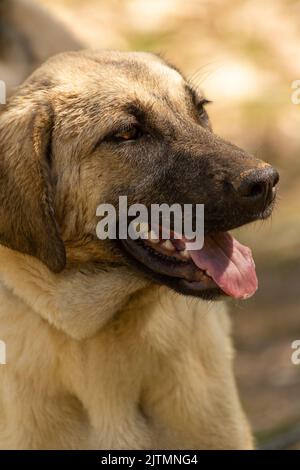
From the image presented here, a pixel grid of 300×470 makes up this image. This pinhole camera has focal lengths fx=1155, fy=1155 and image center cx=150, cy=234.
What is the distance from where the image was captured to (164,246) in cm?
412

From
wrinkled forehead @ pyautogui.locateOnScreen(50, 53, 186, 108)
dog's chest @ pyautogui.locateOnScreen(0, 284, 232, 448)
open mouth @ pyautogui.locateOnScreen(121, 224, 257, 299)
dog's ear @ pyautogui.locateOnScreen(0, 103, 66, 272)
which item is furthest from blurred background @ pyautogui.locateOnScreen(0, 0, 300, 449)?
dog's chest @ pyautogui.locateOnScreen(0, 284, 232, 448)

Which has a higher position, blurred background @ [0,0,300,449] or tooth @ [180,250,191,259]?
tooth @ [180,250,191,259]

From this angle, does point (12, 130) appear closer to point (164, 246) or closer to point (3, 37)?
point (164, 246)

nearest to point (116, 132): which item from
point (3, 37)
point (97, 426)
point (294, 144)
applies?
point (97, 426)

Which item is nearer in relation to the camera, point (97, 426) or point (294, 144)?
point (97, 426)

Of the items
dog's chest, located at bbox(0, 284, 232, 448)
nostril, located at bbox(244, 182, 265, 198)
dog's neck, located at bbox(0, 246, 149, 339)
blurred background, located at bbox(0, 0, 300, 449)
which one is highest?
nostril, located at bbox(244, 182, 265, 198)

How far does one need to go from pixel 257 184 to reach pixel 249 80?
7523 mm

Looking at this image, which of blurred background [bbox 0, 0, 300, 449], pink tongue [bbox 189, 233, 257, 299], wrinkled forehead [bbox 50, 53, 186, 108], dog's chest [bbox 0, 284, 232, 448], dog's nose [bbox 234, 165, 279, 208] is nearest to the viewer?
dog's nose [bbox 234, 165, 279, 208]

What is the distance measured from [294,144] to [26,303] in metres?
6.48

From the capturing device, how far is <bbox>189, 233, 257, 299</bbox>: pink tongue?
4.04m

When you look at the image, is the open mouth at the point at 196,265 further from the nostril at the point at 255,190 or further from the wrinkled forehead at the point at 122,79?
the wrinkled forehead at the point at 122,79

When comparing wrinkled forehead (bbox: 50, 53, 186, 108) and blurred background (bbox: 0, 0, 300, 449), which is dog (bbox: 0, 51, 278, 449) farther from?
blurred background (bbox: 0, 0, 300, 449)

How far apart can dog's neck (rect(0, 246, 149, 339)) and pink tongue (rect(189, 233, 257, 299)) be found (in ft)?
0.90

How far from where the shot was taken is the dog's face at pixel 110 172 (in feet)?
13.3
